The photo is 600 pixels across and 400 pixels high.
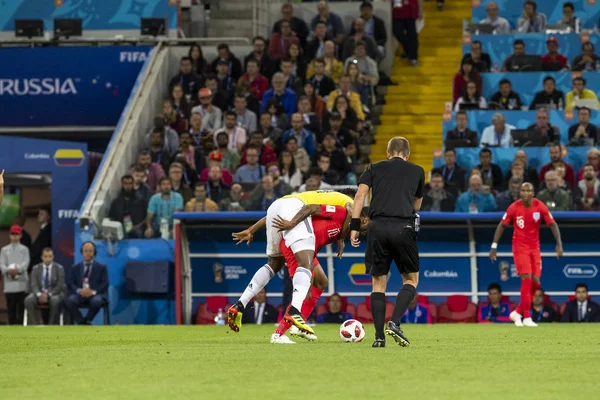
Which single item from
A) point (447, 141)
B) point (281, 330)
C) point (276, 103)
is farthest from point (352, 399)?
point (276, 103)

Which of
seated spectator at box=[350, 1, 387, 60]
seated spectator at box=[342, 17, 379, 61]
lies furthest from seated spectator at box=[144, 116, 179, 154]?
seated spectator at box=[350, 1, 387, 60]

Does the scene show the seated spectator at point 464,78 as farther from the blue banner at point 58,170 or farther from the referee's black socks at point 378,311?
the referee's black socks at point 378,311

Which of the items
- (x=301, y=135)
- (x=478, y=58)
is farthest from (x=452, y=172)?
(x=478, y=58)

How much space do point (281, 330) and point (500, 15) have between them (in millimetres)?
17671

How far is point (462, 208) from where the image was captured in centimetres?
2350

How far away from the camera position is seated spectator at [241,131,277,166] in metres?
25.5

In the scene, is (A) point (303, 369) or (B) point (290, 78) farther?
(B) point (290, 78)

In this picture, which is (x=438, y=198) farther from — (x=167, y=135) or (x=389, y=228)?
(x=389, y=228)

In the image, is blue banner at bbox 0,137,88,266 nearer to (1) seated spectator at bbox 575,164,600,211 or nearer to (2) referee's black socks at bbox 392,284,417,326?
(1) seated spectator at bbox 575,164,600,211

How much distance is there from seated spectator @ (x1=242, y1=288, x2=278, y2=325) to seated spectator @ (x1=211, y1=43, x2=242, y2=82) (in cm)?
692

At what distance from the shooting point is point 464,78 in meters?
27.4

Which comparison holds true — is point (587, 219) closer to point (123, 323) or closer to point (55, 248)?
point (123, 323)

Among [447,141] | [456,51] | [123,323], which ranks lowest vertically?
[123,323]

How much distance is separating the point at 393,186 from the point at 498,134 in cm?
1271
